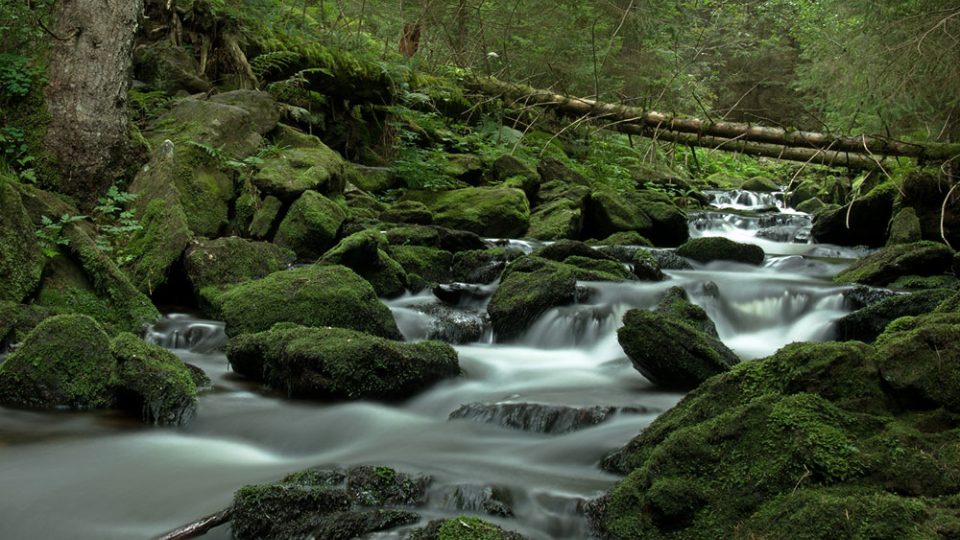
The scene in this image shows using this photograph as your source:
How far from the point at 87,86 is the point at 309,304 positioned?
3581 mm

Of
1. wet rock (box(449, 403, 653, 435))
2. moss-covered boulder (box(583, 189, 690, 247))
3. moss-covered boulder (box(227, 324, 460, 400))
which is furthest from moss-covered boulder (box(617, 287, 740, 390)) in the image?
moss-covered boulder (box(583, 189, 690, 247))

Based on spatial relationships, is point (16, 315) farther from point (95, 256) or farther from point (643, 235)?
point (643, 235)

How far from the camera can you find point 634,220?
12383mm

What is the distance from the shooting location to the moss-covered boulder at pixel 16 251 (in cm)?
606

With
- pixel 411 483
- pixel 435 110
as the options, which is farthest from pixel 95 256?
pixel 435 110

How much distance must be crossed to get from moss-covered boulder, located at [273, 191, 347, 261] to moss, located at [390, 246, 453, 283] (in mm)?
777

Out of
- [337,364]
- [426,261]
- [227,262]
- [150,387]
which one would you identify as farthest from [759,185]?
[150,387]

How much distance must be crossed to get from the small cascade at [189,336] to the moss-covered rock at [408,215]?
14.4 feet

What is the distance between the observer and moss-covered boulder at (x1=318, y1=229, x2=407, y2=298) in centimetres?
795

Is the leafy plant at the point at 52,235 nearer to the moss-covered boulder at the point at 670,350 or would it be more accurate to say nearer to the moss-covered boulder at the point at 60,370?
the moss-covered boulder at the point at 60,370

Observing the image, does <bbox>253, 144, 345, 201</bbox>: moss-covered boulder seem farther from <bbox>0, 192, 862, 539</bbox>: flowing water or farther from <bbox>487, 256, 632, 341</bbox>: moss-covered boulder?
<bbox>487, 256, 632, 341</bbox>: moss-covered boulder

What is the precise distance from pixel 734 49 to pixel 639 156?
17.0 m

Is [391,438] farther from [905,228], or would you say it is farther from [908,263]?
[905,228]

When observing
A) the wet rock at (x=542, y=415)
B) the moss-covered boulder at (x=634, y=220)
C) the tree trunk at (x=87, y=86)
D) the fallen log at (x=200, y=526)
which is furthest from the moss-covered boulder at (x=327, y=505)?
the moss-covered boulder at (x=634, y=220)
